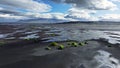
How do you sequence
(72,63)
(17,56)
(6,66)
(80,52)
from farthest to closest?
(80,52)
(17,56)
(72,63)
(6,66)

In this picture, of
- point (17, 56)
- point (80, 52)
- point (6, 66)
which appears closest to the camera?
point (6, 66)

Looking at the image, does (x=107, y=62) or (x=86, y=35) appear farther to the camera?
(x=86, y=35)

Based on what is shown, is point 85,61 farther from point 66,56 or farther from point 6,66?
point 6,66

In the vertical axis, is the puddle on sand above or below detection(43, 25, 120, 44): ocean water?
above

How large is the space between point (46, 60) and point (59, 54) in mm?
4359

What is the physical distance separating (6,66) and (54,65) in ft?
18.4

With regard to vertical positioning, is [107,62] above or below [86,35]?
above

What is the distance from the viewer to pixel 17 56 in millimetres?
33000

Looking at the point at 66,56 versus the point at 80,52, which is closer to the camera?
the point at 66,56

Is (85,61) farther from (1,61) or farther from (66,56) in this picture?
(1,61)

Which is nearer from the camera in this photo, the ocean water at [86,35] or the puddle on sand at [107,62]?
the puddle on sand at [107,62]

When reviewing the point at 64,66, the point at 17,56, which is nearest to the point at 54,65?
the point at 64,66

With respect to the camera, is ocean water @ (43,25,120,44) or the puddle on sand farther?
ocean water @ (43,25,120,44)

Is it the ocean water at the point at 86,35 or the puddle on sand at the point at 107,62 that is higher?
the puddle on sand at the point at 107,62
